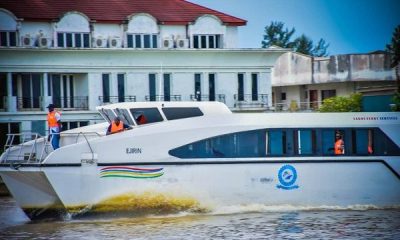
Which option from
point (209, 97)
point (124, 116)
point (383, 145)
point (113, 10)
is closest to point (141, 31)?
point (113, 10)

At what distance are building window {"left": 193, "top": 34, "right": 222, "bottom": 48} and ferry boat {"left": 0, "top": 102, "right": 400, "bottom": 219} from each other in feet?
48.8

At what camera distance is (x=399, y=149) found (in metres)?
19.1

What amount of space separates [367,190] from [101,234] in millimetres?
6215

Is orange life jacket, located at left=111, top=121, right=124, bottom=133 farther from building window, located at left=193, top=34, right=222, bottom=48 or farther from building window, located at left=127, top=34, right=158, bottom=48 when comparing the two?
building window, located at left=193, top=34, right=222, bottom=48

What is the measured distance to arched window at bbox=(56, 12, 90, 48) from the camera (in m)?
32.0

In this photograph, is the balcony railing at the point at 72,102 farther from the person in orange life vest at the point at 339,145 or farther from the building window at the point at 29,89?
the person in orange life vest at the point at 339,145

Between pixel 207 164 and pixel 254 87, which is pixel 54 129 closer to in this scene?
pixel 207 164

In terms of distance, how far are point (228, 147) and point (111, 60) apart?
566 inches

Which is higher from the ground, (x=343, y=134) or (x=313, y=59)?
(x=313, y=59)

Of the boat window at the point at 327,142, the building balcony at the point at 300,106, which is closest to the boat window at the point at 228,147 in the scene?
the boat window at the point at 327,142

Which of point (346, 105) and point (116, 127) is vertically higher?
point (346, 105)

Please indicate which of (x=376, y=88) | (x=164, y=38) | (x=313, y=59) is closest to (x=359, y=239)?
(x=164, y=38)

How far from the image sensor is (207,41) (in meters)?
33.7

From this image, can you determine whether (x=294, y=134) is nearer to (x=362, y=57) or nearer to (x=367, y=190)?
(x=367, y=190)
